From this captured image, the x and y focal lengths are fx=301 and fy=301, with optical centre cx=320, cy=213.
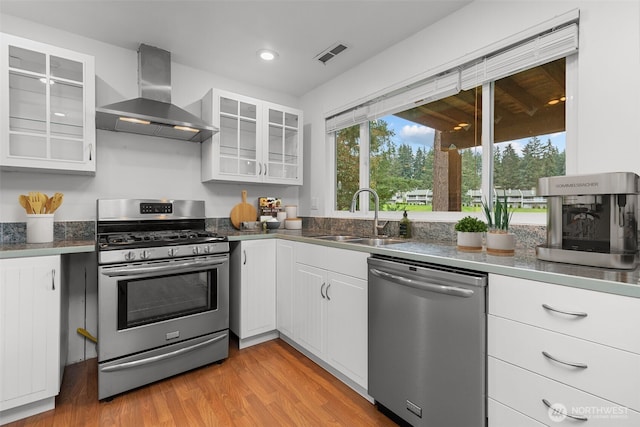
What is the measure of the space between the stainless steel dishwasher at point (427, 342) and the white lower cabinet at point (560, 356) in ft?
0.20

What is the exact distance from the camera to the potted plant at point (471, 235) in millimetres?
1637

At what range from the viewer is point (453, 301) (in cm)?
131

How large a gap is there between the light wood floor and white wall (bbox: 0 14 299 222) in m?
1.29

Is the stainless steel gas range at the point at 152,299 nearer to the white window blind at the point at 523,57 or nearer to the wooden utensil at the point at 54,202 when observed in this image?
the wooden utensil at the point at 54,202

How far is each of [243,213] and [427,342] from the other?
2.18 m

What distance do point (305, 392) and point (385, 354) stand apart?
0.64m

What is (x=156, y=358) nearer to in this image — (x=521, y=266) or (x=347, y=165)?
(x=521, y=266)

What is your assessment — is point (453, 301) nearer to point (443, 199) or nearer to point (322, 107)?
point (443, 199)

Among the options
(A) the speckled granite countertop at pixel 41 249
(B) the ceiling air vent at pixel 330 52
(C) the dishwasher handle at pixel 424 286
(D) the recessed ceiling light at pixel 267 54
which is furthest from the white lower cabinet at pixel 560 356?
(D) the recessed ceiling light at pixel 267 54

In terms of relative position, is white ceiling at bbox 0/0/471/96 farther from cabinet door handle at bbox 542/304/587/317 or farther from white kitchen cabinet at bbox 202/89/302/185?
cabinet door handle at bbox 542/304/587/317

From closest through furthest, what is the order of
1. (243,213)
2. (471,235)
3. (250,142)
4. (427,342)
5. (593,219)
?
(593,219), (427,342), (471,235), (250,142), (243,213)

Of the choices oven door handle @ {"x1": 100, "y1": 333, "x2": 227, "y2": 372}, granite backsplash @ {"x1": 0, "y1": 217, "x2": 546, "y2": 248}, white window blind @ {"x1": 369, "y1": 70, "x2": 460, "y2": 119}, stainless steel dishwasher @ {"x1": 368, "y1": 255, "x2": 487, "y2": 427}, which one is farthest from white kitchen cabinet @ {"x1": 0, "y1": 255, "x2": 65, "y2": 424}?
white window blind @ {"x1": 369, "y1": 70, "x2": 460, "y2": 119}

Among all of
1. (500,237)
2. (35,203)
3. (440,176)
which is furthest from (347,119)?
(35,203)

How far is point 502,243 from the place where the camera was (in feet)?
4.93
